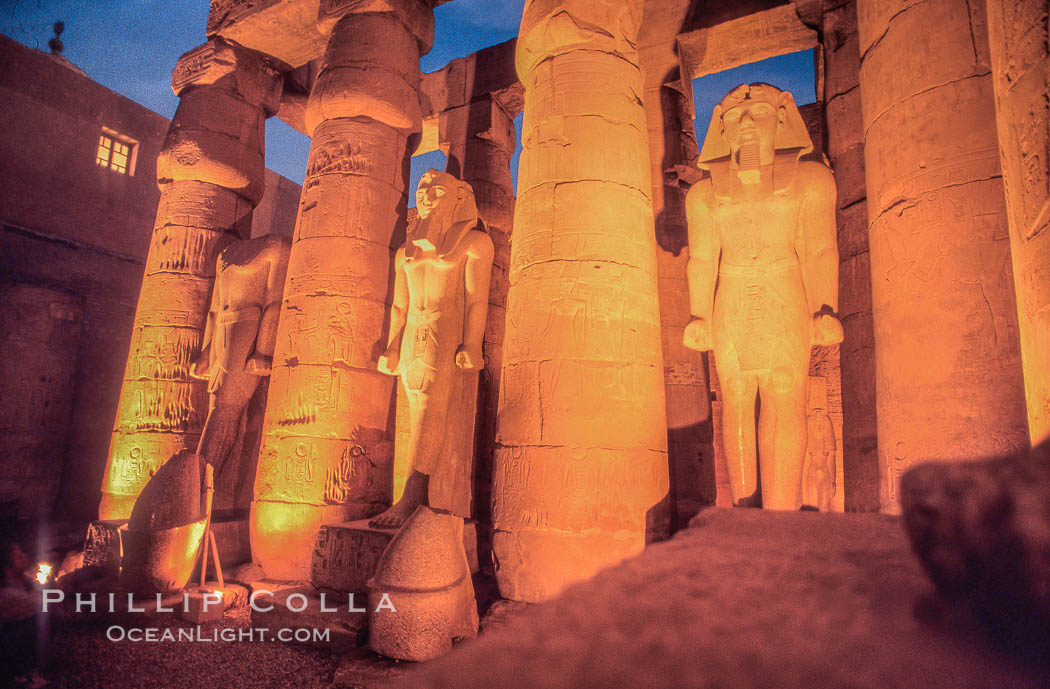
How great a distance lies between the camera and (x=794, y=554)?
233 cm

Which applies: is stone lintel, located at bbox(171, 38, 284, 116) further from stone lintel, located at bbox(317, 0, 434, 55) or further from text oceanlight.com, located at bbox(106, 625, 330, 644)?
text oceanlight.com, located at bbox(106, 625, 330, 644)

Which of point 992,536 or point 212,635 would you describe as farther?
point 212,635

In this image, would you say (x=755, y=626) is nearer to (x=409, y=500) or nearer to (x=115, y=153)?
(x=409, y=500)

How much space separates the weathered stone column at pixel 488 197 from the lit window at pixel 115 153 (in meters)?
8.36

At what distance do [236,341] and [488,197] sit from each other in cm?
383

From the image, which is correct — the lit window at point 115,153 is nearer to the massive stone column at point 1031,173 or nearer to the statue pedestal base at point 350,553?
the statue pedestal base at point 350,553

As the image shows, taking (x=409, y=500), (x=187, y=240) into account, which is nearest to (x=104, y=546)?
(x=409, y=500)

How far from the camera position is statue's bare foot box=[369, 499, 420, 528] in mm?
4617

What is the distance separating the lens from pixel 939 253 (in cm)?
323

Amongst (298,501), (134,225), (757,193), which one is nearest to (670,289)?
(757,193)

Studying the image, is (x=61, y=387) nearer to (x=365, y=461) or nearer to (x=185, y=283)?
(x=185, y=283)

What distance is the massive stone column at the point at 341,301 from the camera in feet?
18.0

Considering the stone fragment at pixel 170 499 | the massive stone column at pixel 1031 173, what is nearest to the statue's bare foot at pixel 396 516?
the stone fragment at pixel 170 499

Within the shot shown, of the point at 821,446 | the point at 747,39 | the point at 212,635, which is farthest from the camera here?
the point at 747,39
